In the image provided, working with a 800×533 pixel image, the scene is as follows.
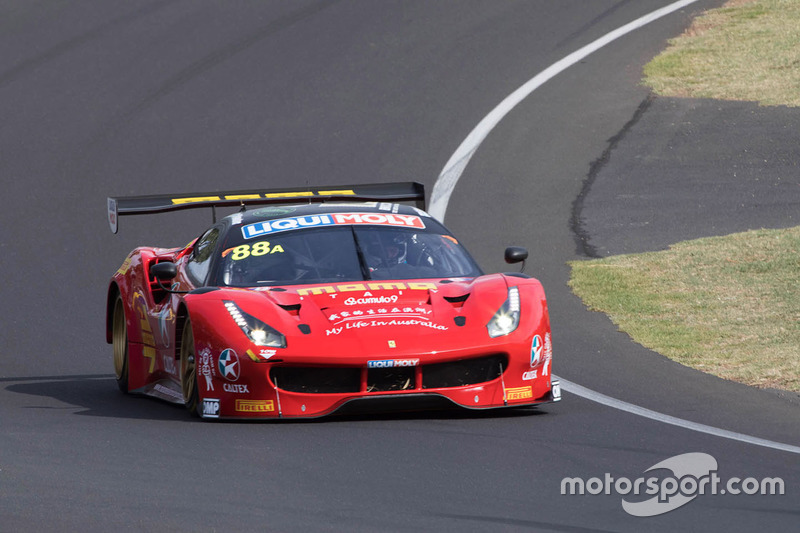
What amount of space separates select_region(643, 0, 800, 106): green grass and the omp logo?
51.8ft

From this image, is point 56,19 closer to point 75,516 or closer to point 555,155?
point 555,155

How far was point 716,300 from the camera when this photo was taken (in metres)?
12.3

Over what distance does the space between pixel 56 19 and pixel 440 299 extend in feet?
60.3

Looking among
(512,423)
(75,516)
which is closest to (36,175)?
(512,423)

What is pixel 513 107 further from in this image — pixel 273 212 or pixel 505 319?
pixel 505 319

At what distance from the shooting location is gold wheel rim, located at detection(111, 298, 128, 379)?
10.2 metres

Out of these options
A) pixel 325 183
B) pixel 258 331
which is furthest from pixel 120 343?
pixel 325 183

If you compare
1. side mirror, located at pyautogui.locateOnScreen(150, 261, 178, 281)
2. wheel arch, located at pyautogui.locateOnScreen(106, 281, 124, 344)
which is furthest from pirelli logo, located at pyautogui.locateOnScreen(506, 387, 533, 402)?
wheel arch, located at pyautogui.locateOnScreen(106, 281, 124, 344)

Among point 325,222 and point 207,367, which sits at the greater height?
point 325,222

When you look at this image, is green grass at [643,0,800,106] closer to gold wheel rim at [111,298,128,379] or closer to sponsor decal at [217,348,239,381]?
gold wheel rim at [111,298,128,379]

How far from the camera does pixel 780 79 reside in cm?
2188

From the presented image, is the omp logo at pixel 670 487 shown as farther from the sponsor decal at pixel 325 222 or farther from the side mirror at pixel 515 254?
the sponsor decal at pixel 325 222

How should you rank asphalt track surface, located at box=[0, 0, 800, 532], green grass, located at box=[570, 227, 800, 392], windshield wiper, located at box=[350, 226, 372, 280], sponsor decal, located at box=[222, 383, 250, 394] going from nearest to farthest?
asphalt track surface, located at box=[0, 0, 800, 532] < sponsor decal, located at box=[222, 383, 250, 394] < windshield wiper, located at box=[350, 226, 372, 280] < green grass, located at box=[570, 227, 800, 392]

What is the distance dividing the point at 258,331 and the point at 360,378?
0.62 meters
